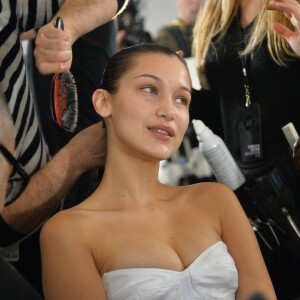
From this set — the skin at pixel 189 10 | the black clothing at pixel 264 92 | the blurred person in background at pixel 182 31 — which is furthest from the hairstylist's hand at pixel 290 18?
the skin at pixel 189 10

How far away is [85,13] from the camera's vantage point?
59.5 inches

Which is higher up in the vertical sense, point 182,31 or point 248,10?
point 248,10

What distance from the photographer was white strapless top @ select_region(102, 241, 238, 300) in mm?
1208

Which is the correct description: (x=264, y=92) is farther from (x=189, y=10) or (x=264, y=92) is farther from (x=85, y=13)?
(x=189, y=10)

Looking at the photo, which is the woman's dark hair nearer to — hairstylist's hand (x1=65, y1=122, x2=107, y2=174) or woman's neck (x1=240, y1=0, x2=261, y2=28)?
hairstylist's hand (x1=65, y1=122, x2=107, y2=174)

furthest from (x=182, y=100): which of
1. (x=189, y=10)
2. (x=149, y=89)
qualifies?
(x=189, y=10)

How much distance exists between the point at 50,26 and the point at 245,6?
0.72m

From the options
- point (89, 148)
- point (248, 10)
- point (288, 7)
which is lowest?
point (89, 148)

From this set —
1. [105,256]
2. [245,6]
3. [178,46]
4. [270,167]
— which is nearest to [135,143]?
[105,256]

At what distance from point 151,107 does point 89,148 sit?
237mm

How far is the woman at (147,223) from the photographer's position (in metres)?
1.23

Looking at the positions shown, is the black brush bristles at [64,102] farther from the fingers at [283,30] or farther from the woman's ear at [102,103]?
the fingers at [283,30]

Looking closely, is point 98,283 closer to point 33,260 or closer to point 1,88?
point 33,260

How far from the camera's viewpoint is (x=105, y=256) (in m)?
1.26
